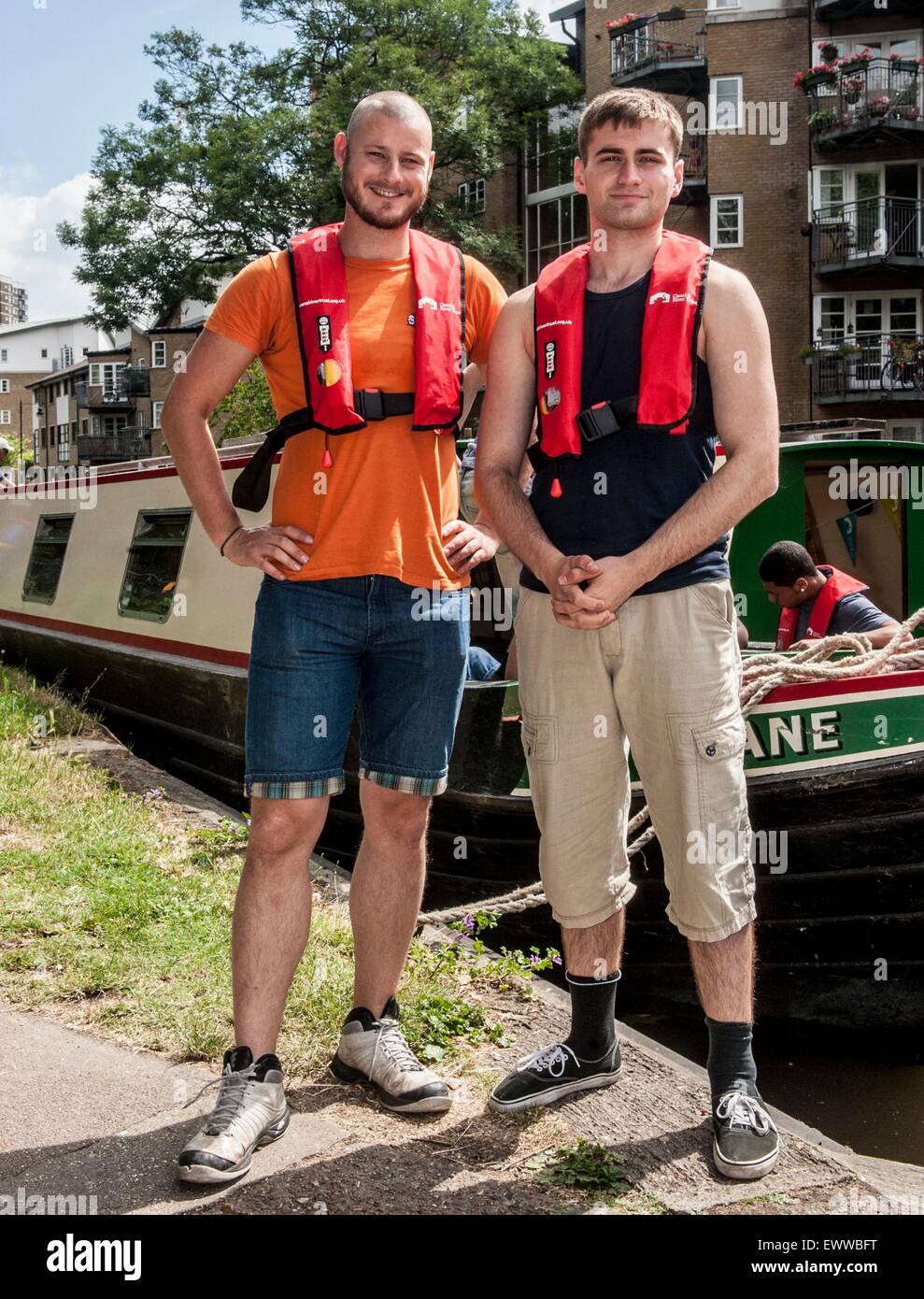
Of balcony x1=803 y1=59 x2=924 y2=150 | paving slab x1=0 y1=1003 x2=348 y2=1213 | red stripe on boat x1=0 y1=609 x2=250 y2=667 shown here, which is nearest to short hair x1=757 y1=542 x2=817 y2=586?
red stripe on boat x1=0 y1=609 x2=250 y2=667

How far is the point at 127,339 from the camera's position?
69.5 metres

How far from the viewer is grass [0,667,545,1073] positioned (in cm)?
330

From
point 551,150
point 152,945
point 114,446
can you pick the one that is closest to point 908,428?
point 551,150

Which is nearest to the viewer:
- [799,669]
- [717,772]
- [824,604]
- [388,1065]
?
[717,772]

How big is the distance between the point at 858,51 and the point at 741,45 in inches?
97.6

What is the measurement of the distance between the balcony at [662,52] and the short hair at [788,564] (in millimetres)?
26207

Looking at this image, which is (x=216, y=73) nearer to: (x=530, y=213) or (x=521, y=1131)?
(x=530, y=213)

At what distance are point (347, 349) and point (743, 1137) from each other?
1.85 meters

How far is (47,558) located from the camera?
34.7 feet

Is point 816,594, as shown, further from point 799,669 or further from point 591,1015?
point 591,1015

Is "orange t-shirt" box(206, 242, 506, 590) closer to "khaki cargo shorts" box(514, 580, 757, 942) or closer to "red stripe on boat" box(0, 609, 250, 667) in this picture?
"khaki cargo shorts" box(514, 580, 757, 942)

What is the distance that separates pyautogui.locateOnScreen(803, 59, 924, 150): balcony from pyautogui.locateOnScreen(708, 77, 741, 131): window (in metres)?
1.61

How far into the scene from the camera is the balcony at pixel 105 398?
65688 mm

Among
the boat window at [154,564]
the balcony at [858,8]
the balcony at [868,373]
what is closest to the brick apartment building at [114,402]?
the balcony at [858,8]
